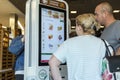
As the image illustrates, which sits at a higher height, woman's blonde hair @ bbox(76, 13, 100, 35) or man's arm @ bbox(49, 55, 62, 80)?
woman's blonde hair @ bbox(76, 13, 100, 35)

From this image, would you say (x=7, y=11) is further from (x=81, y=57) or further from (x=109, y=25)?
(x=81, y=57)

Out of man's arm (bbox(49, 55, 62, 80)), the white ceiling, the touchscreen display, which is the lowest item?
man's arm (bbox(49, 55, 62, 80))

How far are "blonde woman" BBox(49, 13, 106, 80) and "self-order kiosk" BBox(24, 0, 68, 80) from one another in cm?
33

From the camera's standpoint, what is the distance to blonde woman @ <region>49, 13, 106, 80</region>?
2.23 m

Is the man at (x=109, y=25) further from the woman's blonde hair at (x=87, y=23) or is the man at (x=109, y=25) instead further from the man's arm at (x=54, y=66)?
the man's arm at (x=54, y=66)

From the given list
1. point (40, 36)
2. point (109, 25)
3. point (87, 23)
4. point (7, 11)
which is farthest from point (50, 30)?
point (7, 11)

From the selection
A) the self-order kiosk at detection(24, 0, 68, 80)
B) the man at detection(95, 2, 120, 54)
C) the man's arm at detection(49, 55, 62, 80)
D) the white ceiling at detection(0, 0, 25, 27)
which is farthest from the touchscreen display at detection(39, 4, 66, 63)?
the white ceiling at detection(0, 0, 25, 27)

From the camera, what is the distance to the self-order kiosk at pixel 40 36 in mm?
2512

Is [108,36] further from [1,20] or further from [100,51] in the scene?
[1,20]

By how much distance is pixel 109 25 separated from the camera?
3115mm

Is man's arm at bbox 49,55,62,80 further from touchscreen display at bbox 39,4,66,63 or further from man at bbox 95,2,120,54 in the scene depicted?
man at bbox 95,2,120,54

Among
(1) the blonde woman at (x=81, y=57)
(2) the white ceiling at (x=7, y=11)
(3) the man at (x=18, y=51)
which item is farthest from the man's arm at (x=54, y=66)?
(2) the white ceiling at (x=7, y=11)

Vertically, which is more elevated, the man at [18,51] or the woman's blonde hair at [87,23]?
the woman's blonde hair at [87,23]

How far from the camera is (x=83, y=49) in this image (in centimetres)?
228
